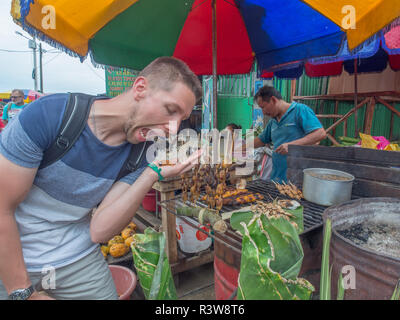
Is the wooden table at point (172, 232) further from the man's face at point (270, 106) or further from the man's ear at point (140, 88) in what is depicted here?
the man's face at point (270, 106)

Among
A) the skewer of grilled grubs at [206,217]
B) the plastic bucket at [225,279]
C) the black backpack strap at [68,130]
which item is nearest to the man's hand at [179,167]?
the skewer of grilled grubs at [206,217]

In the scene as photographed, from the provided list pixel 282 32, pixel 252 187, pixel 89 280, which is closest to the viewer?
pixel 89 280

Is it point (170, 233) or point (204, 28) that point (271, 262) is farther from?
point (204, 28)

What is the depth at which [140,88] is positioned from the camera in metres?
1.41

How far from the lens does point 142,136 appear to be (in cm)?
147

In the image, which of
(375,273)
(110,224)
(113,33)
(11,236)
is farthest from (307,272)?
(113,33)

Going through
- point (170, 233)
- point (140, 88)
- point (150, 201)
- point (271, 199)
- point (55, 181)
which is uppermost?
point (140, 88)

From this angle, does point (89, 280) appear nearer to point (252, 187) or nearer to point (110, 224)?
point (110, 224)

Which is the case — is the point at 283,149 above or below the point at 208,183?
above

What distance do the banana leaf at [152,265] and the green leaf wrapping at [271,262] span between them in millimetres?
500

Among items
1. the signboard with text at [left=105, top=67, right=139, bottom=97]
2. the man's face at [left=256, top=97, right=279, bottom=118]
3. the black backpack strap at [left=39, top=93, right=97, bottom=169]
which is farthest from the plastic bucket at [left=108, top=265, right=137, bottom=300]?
the signboard with text at [left=105, top=67, right=139, bottom=97]

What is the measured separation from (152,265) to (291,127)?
3193 mm

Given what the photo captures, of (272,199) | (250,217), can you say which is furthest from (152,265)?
(272,199)
